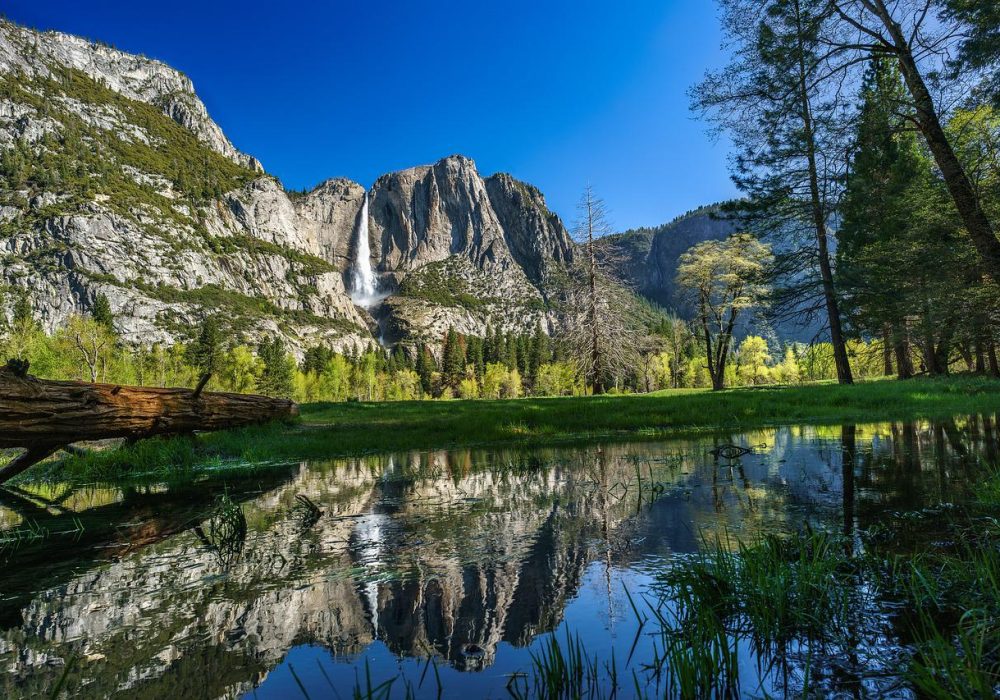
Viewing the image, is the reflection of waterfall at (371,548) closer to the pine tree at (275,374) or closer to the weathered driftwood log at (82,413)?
the weathered driftwood log at (82,413)

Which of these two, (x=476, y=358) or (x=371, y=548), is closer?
(x=371, y=548)

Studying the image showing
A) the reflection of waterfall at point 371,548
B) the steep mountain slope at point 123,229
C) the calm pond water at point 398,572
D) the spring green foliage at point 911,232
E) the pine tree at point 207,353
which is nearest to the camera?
the calm pond water at point 398,572

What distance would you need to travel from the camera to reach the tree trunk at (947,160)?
8.02 metres

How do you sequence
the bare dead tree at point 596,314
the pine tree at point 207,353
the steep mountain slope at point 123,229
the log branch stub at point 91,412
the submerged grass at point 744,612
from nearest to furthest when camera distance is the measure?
1. the submerged grass at point 744,612
2. the log branch stub at point 91,412
3. the bare dead tree at point 596,314
4. the pine tree at point 207,353
5. the steep mountain slope at point 123,229

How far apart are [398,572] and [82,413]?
8.43m

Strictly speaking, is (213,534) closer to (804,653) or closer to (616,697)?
(616,697)

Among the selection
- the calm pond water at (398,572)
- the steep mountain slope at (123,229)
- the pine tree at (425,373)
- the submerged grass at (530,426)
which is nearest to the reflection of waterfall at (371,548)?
the calm pond water at (398,572)

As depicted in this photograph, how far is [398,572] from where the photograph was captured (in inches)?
152

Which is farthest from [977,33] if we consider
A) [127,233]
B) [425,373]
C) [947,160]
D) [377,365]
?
[127,233]

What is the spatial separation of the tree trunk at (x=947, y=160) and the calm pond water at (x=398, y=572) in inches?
133

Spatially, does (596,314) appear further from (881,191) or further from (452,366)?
(452,366)

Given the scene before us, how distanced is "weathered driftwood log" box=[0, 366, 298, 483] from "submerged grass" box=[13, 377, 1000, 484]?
2.03 ft

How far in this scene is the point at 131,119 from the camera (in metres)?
194

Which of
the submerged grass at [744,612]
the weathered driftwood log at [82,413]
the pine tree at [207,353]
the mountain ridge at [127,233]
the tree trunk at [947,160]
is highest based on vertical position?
the mountain ridge at [127,233]
